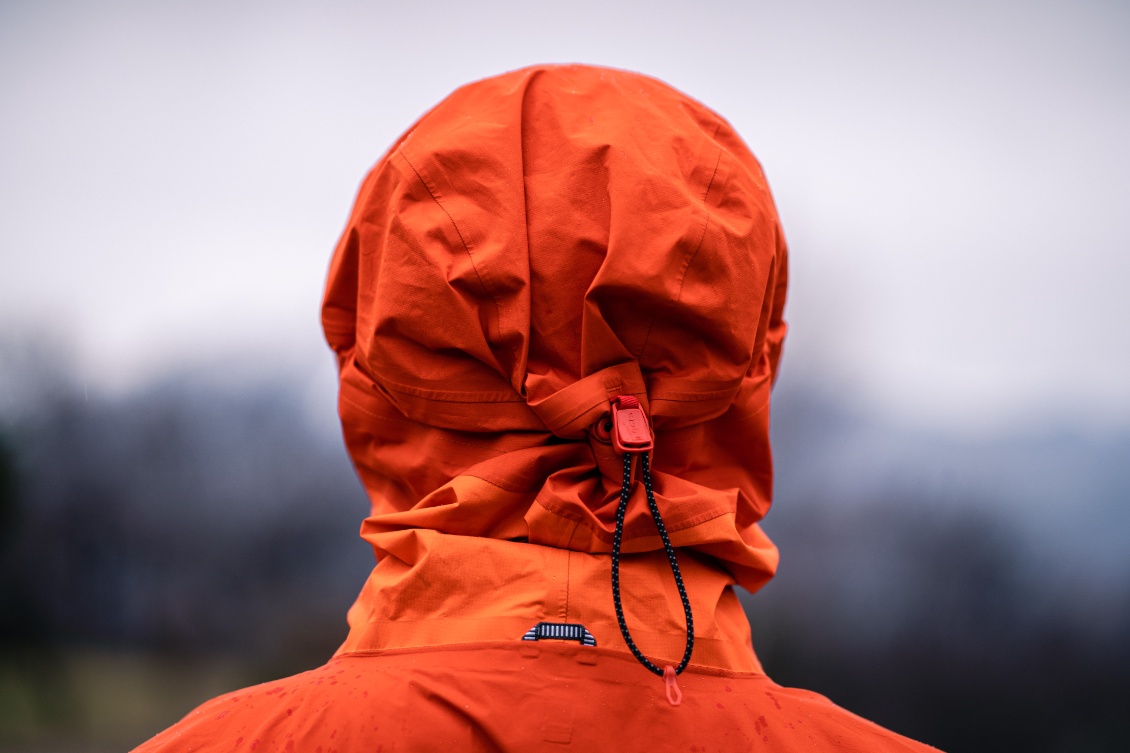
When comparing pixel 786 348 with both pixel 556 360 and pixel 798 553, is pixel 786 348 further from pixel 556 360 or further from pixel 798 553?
pixel 556 360

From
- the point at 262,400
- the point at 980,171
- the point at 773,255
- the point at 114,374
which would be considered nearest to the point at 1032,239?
the point at 980,171

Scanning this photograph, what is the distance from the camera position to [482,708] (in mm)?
607

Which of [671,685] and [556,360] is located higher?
[556,360]

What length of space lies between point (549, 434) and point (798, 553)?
131 centimetres

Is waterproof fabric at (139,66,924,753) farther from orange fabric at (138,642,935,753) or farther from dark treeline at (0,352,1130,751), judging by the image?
dark treeline at (0,352,1130,751)

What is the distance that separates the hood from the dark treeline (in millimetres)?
1191

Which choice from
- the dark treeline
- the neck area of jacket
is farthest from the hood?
the dark treeline

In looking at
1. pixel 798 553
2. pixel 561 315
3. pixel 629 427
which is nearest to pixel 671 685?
pixel 629 427

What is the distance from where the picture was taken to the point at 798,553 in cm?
186

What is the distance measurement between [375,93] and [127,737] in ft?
5.02

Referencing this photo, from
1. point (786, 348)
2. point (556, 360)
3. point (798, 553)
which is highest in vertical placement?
point (556, 360)

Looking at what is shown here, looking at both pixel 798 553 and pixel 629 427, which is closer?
pixel 629 427

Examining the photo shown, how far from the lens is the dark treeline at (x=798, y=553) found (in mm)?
1769

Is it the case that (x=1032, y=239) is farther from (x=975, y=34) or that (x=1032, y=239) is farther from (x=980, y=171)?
(x=975, y=34)
